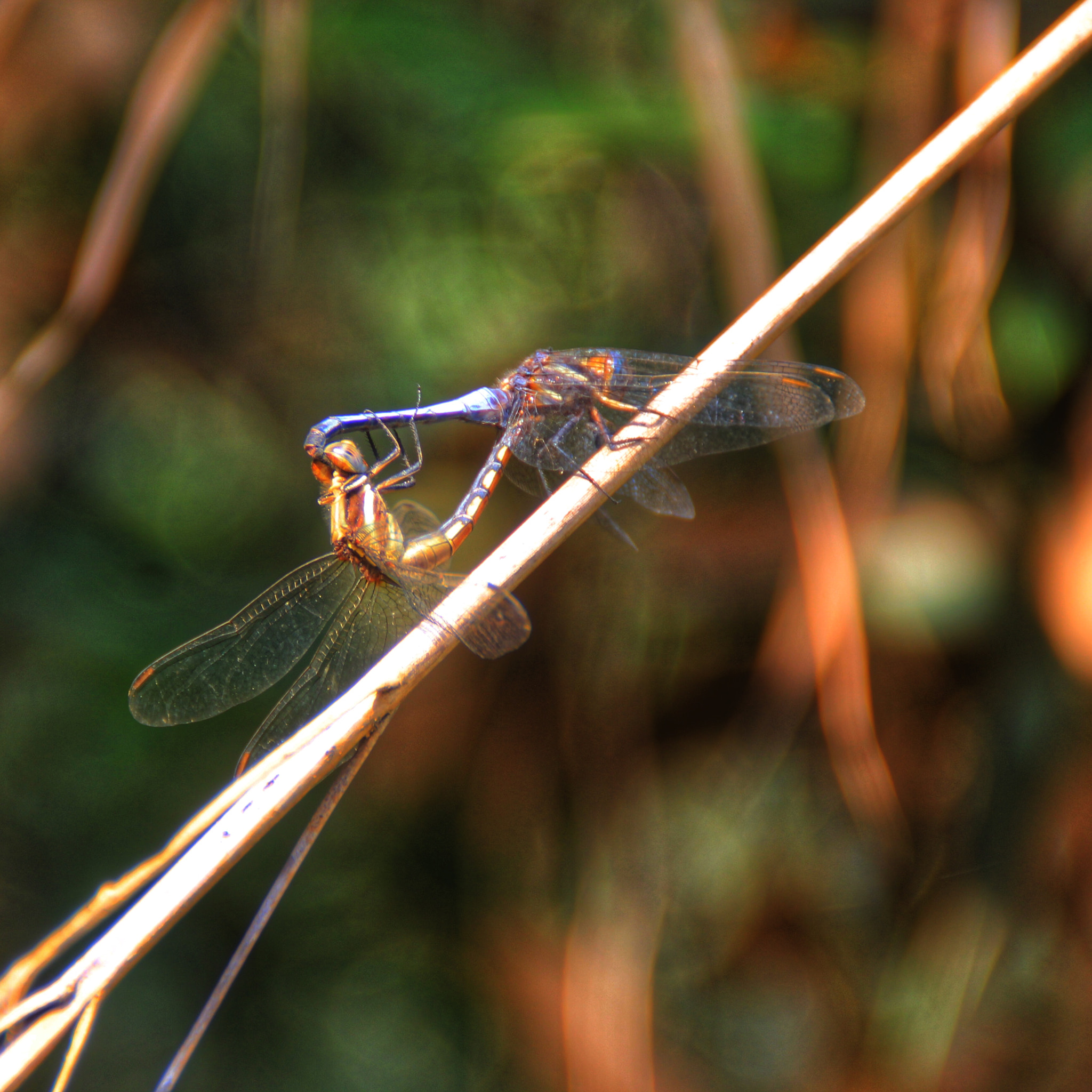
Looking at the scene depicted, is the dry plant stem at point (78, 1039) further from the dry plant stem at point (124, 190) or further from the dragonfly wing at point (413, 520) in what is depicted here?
the dry plant stem at point (124, 190)

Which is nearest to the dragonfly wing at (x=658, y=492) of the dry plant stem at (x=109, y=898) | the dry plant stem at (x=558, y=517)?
the dry plant stem at (x=558, y=517)

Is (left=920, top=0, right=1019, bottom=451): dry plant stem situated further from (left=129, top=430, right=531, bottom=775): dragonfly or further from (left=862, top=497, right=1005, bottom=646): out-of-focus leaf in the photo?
(left=129, top=430, right=531, bottom=775): dragonfly

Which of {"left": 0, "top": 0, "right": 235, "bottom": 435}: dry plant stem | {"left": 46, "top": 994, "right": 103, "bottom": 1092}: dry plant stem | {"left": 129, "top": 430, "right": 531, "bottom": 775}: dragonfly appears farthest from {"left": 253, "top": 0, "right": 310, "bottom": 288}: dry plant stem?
{"left": 46, "top": 994, "right": 103, "bottom": 1092}: dry plant stem

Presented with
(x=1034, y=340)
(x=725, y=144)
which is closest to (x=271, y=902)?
(x=725, y=144)

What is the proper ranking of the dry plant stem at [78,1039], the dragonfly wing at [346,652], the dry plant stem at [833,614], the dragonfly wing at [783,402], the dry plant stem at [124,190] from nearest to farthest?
the dry plant stem at [78,1039] → the dragonfly wing at [346,652] → the dragonfly wing at [783,402] → the dry plant stem at [124,190] → the dry plant stem at [833,614]

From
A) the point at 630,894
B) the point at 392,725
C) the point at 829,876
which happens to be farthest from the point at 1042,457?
the point at 392,725

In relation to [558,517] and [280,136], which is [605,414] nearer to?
[558,517]

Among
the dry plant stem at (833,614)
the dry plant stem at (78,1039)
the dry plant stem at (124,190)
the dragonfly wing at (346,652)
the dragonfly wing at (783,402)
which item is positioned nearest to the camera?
the dry plant stem at (78,1039)
